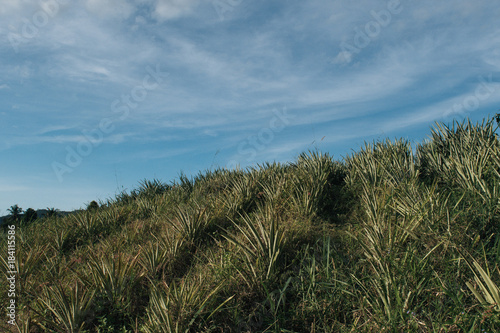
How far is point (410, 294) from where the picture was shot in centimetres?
301

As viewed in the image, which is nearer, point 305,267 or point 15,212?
point 305,267

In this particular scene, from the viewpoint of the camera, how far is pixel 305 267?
3.82m

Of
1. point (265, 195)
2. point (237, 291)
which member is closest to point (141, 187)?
point (265, 195)

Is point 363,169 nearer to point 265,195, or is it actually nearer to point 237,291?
point 265,195

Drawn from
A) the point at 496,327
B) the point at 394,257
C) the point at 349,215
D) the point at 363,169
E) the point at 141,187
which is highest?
the point at 141,187

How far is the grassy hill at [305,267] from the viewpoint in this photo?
3135 millimetres

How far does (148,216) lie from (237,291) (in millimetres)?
4917

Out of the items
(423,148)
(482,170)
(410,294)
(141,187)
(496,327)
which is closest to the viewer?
(496,327)

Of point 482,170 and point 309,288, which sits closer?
point 309,288

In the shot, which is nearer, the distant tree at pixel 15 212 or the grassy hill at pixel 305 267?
the grassy hill at pixel 305 267

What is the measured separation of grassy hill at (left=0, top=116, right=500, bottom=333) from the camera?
3.13 m

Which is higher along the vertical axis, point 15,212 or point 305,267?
point 15,212

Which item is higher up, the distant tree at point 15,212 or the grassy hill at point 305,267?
the distant tree at point 15,212

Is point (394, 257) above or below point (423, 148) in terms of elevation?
below
